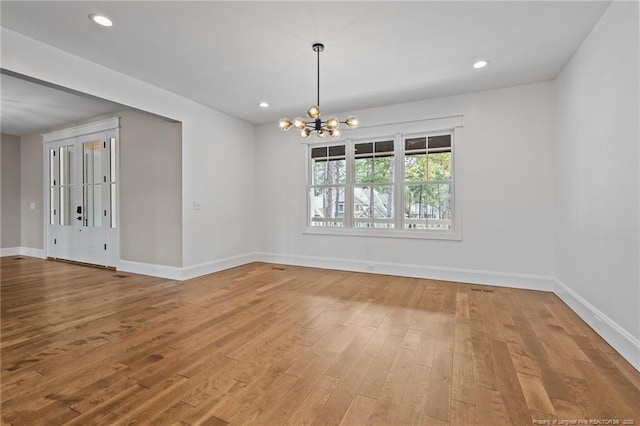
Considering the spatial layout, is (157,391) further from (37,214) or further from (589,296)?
(37,214)

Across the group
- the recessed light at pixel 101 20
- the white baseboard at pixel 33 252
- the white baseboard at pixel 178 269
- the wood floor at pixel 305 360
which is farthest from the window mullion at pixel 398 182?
the white baseboard at pixel 33 252

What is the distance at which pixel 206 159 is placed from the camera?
17.2 feet

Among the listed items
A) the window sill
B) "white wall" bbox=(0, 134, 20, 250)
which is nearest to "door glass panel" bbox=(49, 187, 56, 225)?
"white wall" bbox=(0, 134, 20, 250)

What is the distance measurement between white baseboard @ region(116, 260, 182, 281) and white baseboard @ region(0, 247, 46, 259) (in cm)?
306

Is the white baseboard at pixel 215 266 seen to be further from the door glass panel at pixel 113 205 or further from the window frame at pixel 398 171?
the door glass panel at pixel 113 205

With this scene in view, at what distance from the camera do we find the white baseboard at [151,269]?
4.79m

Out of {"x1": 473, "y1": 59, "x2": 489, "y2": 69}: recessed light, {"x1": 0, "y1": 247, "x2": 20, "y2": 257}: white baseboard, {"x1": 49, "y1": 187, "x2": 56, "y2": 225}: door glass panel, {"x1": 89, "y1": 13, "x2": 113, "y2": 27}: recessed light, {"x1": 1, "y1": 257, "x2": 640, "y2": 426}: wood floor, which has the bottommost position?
{"x1": 1, "y1": 257, "x2": 640, "y2": 426}: wood floor

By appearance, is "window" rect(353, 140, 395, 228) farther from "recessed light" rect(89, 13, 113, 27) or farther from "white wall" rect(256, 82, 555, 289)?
"recessed light" rect(89, 13, 113, 27)

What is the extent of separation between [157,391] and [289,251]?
4.22 metres

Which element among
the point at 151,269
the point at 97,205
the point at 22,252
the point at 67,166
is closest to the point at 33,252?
the point at 22,252

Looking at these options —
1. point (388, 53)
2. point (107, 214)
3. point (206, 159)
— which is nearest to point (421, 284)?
point (388, 53)

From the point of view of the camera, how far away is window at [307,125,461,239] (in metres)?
4.88

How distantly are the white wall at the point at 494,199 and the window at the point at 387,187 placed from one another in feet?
0.79

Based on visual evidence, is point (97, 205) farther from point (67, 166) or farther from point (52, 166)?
point (52, 166)
